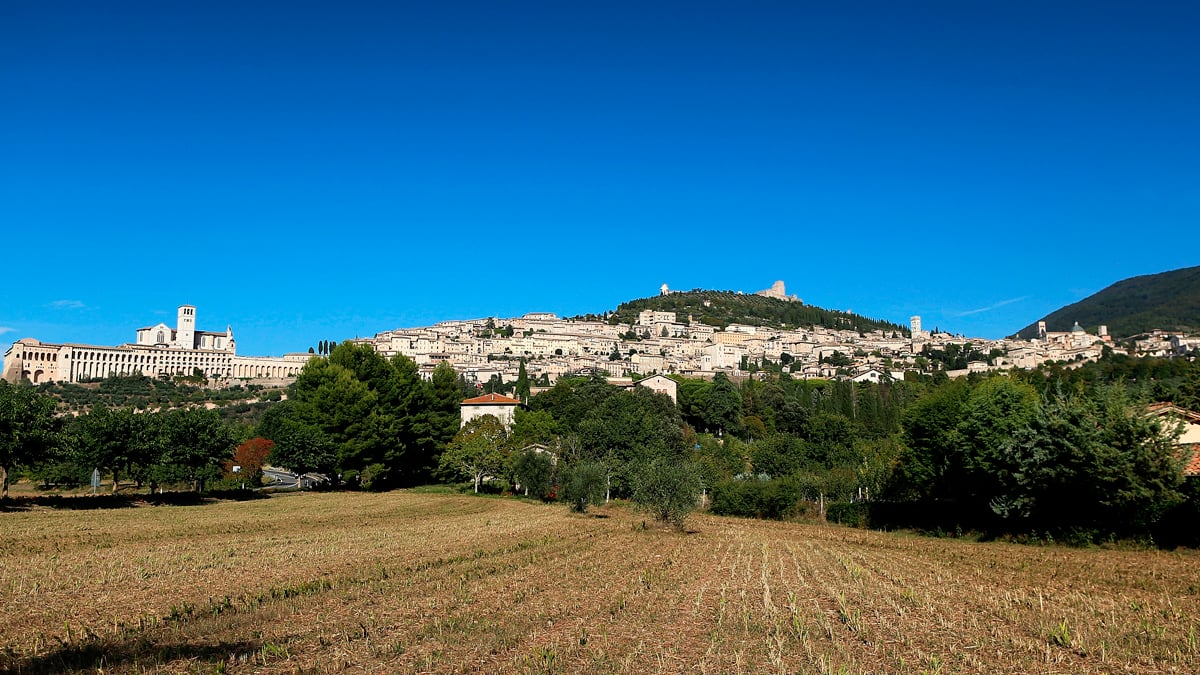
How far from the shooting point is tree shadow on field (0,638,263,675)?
8.58 metres

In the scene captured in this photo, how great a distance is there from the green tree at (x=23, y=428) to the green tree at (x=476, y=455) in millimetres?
23268

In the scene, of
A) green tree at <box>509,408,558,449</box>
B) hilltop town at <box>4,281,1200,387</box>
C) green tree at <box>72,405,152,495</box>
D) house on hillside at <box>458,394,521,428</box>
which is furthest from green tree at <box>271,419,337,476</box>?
hilltop town at <box>4,281,1200,387</box>

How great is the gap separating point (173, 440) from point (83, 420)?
365cm

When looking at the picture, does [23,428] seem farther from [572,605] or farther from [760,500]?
[760,500]

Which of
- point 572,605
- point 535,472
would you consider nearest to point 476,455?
point 535,472

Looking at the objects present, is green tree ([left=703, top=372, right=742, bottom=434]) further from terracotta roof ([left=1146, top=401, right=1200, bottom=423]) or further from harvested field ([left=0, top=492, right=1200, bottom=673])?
harvested field ([left=0, top=492, right=1200, bottom=673])

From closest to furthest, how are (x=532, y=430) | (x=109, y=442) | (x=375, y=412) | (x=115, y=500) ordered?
(x=115, y=500) < (x=109, y=442) < (x=375, y=412) < (x=532, y=430)

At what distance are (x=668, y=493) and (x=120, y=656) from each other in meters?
20.7

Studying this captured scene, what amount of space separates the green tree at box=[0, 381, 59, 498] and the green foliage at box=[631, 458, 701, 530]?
848 inches

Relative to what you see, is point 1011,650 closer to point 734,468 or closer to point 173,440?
point 173,440

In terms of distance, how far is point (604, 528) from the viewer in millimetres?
27969

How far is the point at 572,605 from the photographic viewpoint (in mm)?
12523

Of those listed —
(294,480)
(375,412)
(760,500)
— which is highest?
(375,412)

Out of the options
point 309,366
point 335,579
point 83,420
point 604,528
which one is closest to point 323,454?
point 309,366
